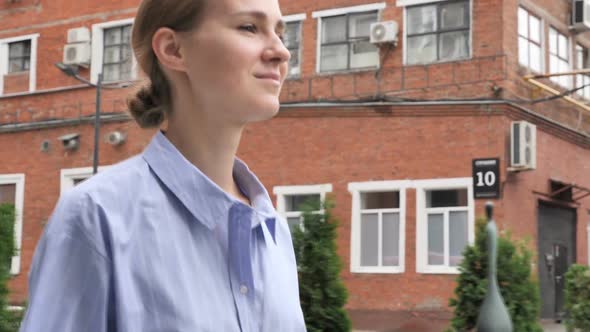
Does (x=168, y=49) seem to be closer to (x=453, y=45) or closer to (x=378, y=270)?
(x=378, y=270)

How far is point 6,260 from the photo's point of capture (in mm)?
7062

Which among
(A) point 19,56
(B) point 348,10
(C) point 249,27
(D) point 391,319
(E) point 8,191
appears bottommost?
(D) point 391,319

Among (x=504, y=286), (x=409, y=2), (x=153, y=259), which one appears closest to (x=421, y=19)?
(x=409, y=2)

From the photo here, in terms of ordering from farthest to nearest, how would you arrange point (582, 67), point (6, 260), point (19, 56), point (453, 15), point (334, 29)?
point (19, 56) → point (582, 67) → point (334, 29) → point (453, 15) → point (6, 260)

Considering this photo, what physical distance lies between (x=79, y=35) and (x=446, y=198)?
1195 centimetres

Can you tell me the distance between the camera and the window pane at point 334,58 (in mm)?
22641

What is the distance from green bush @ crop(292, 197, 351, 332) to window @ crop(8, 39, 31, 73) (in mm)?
19914

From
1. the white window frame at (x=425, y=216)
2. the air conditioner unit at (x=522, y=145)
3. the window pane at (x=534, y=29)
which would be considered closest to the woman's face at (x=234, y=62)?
the air conditioner unit at (x=522, y=145)

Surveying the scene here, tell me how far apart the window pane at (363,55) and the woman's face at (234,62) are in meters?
20.6

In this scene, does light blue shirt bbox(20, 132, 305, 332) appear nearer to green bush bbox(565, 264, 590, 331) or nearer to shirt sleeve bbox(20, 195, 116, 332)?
shirt sleeve bbox(20, 195, 116, 332)

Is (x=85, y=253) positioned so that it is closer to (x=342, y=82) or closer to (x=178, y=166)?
(x=178, y=166)

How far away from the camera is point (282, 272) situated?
1.75 metres

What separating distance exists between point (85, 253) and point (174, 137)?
1.22 ft

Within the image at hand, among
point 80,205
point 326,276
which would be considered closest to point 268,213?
point 80,205
